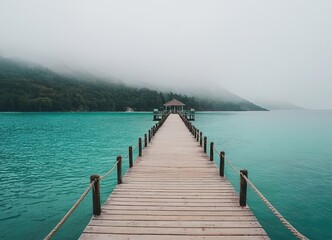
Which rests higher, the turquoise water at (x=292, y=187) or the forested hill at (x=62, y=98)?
the forested hill at (x=62, y=98)

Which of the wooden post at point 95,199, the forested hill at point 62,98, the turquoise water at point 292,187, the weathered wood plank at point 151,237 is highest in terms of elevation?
the forested hill at point 62,98

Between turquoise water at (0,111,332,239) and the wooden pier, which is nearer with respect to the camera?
the wooden pier

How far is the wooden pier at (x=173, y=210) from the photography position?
5207 mm

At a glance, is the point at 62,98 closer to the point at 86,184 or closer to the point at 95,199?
the point at 86,184

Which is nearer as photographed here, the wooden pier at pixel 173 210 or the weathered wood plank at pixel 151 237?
the weathered wood plank at pixel 151 237

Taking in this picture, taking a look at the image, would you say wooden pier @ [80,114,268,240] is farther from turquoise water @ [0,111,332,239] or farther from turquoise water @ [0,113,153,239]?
turquoise water @ [0,113,153,239]

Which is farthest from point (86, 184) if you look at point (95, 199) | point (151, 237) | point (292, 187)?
point (292, 187)

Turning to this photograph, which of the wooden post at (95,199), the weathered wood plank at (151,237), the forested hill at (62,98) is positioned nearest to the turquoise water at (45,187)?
the wooden post at (95,199)

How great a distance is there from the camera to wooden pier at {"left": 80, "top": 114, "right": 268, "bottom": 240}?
5.21 metres

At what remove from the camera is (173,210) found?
6.37 m

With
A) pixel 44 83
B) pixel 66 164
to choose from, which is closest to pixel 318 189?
pixel 66 164

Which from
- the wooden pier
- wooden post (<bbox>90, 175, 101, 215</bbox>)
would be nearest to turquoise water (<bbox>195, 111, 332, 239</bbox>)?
the wooden pier

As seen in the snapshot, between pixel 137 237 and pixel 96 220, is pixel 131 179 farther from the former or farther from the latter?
pixel 137 237

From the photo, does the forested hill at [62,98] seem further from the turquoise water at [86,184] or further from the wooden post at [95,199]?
the wooden post at [95,199]
